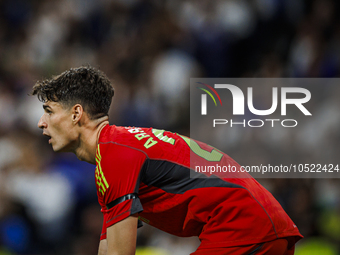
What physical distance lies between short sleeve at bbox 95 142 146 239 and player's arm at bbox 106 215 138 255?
31 mm

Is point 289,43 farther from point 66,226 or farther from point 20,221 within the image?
point 20,221

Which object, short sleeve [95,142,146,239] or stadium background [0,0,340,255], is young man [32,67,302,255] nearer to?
short sleeve [95,142,146,239]

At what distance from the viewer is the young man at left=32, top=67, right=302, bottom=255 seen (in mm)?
2096

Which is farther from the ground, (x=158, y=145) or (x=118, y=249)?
(x=158, y=145)

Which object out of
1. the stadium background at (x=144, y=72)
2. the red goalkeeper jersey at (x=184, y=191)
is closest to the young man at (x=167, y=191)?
the red goalkeeper jersey at (x=184, y=191)

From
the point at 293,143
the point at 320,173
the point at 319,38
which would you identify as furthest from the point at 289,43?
the point at 320,173

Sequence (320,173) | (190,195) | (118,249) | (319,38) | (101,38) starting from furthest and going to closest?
(101,38), (319,38), (320,173), (190,195), (118,249)

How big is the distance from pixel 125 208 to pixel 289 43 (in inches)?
158

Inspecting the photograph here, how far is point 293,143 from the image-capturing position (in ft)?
15.7

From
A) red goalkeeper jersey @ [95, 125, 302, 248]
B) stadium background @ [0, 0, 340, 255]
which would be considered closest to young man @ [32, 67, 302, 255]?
red goalkeeper jersey @ [95, 125, 302, 248]

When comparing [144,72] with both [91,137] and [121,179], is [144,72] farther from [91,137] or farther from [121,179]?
[121,179]

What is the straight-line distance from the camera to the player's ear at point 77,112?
2418 millimetres

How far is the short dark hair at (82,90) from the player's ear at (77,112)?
0.09 feet

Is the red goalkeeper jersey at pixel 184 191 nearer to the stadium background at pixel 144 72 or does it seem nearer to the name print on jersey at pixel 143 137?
the name print on jersey at pixel 143 137
